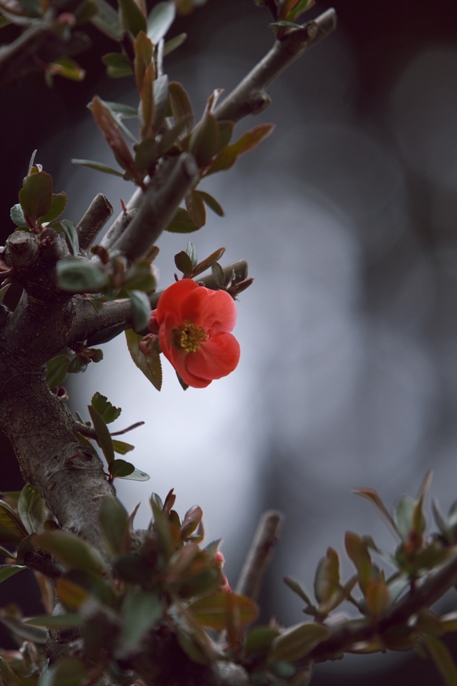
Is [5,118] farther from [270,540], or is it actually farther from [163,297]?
[270,540]

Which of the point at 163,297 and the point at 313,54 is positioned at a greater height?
the point at 313,54

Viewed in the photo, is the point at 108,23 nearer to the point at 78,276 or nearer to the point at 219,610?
the point at 78,276

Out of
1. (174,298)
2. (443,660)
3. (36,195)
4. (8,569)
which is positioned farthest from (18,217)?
(443,660)

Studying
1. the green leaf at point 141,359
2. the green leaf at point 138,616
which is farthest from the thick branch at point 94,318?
the green leaf at point 138,616

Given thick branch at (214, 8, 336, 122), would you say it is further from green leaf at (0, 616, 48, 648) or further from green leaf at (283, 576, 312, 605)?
green leaf at (0, 616, 48, 648)

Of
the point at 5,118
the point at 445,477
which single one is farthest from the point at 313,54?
the point at 445,477

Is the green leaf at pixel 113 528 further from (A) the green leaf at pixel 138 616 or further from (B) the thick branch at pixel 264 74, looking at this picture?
(B) the thick branch at pixel 264 74
